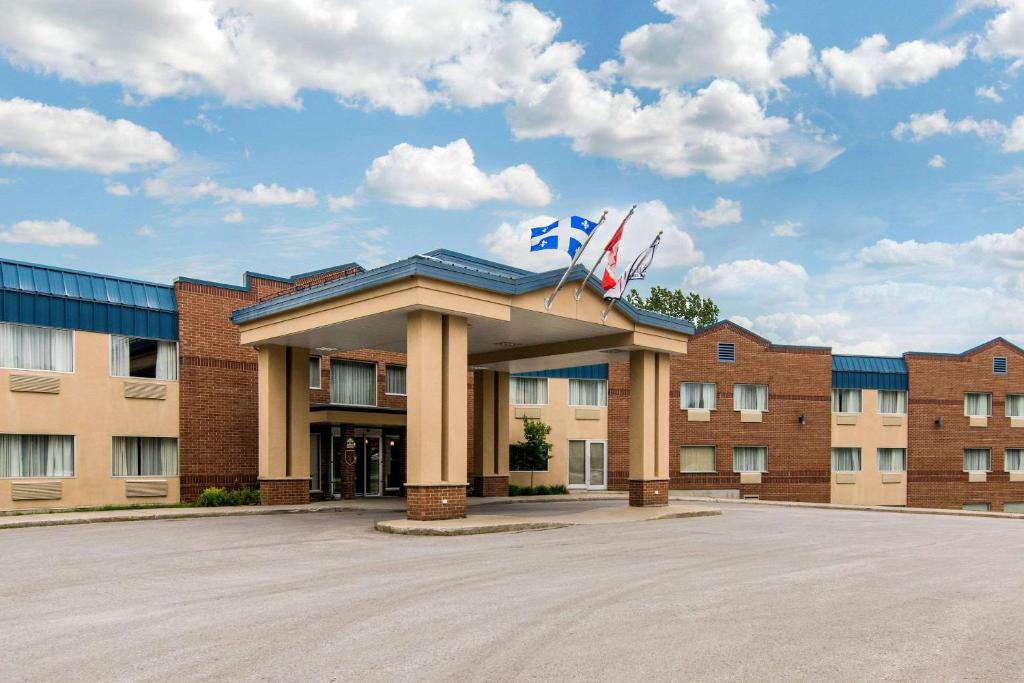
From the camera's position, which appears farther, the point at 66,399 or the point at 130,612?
the point at 66,399

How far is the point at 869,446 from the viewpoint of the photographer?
43.6m

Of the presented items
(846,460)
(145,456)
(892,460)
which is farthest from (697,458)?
(145,456)

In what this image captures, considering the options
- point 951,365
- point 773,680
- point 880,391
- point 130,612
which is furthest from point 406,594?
point 951,365

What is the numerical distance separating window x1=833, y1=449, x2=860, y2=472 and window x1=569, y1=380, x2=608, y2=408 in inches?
480

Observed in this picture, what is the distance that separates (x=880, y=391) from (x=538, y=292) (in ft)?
93.7

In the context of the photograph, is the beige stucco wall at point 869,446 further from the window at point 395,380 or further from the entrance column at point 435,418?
the entrance column at point 435,418

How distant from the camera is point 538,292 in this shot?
21.2 metres

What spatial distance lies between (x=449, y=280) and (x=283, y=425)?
331 inches

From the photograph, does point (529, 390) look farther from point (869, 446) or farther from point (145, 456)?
point (869, 446)

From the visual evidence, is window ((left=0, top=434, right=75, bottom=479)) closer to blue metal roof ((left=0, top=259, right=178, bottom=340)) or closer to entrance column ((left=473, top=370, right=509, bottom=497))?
blue metal roof ((left=0, top=259, right=178, bottom=340))

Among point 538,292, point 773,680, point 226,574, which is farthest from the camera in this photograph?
point 538,292

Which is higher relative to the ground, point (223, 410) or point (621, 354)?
point (621, 354)

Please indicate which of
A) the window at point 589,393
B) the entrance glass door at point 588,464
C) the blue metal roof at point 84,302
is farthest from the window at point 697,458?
the blue metal roof at point 84,302

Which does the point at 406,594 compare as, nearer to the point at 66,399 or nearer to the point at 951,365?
the point at 66,399
